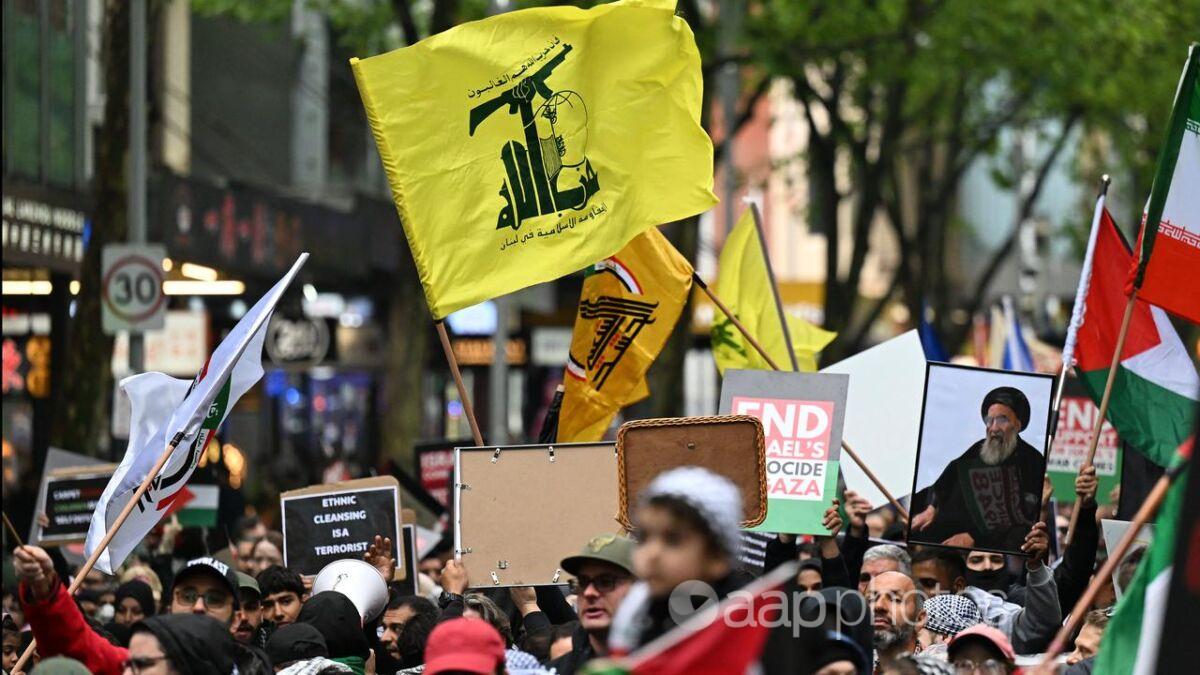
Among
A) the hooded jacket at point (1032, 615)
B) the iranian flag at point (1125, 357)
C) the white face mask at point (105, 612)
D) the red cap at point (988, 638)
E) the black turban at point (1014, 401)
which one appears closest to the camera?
the red cap at point (988, 638)

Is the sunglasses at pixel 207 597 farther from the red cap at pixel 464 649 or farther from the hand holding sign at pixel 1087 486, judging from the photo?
the hand holding sign at pixel 1087 486

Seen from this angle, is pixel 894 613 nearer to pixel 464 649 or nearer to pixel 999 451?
pixel 999 451

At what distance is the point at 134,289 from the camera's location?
1598 cm

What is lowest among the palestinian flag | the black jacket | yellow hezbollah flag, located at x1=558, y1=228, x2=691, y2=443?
the black jacket

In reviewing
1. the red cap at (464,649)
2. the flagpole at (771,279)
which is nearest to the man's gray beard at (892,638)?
the red cap at (464,649)

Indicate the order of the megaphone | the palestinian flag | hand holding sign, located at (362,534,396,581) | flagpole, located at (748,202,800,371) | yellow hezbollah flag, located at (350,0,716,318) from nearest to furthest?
the palestinian flag, the megaphone, yellow hezbollah flag, located at (350,0,716,318), hand holding sign, located at (362,534,396,581), flagpole, located at (748,202,800,371)

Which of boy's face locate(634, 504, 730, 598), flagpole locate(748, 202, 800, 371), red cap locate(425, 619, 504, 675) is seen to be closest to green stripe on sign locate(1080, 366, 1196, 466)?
flagpole locate(748, 202, 800, 371)

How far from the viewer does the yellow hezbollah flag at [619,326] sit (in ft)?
35.6

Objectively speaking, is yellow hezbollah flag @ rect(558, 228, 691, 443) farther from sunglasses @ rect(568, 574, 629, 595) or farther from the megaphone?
sunglasses @ rect(568, 574, 629, 595)

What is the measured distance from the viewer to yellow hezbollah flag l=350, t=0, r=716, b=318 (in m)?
9.61

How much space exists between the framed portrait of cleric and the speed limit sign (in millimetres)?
8045

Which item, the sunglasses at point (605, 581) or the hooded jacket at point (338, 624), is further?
the hooded jacket at point (338, 624)

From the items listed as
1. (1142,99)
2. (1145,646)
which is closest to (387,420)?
(1142,99)

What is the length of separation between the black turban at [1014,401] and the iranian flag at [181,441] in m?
2.91
